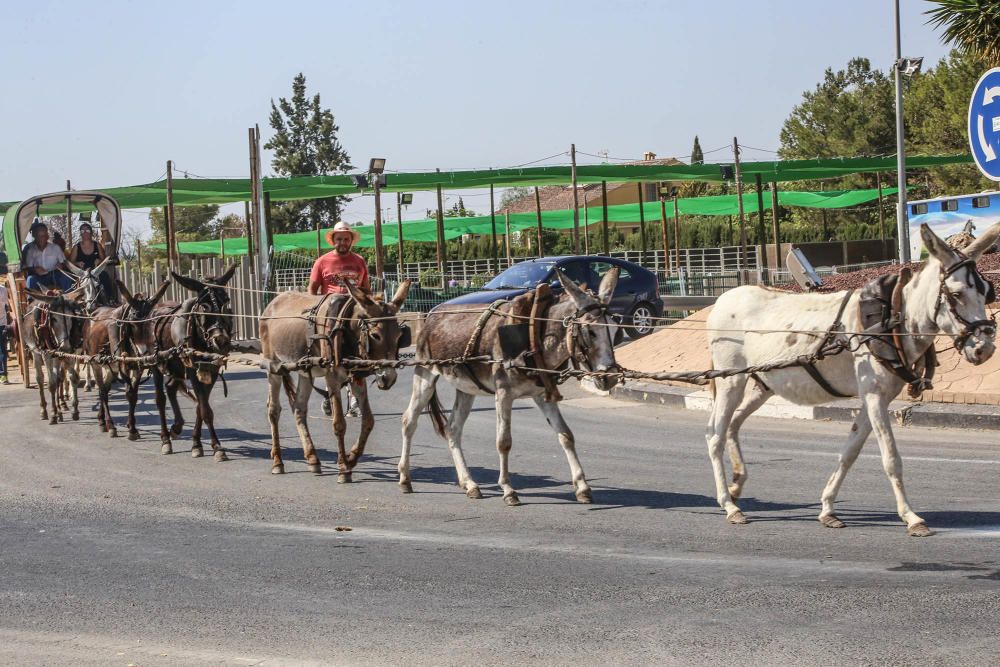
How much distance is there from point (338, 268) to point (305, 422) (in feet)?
5.84

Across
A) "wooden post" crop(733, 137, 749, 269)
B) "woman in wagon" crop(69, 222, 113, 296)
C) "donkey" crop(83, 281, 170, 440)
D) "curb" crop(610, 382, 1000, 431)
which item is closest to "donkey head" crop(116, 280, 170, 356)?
"donkey" crop(83, 281, 170, 440)

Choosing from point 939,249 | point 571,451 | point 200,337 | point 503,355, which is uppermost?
point 939,249

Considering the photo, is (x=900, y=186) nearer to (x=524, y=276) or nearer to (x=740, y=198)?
(x=524, y=276)

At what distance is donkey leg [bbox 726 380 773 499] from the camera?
9.82m

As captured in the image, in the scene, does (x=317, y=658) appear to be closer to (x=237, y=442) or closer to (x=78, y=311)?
(x=237, y=442)

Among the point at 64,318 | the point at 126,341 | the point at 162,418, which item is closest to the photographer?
the point at 162,418

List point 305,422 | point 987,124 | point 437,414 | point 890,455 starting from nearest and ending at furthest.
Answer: point 890,455, point 987,124, point 437,414, point 305,422

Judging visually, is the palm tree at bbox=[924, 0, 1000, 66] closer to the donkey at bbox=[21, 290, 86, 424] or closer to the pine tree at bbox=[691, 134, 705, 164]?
the donkey at bbox=[21, 290, 86, 424]

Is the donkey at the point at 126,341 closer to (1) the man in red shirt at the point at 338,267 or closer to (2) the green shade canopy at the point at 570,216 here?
(1) the man in red shirt at the point at 338,267

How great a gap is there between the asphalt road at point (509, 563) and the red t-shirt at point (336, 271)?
1955 millimetres

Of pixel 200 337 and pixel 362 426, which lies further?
pixel 200 337

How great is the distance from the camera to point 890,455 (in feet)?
28.0

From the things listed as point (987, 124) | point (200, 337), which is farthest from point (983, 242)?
point (200, 337)

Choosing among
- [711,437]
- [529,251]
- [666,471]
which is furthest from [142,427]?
[529,251]
